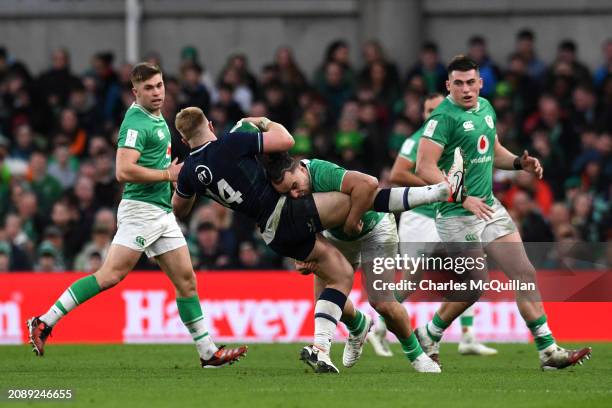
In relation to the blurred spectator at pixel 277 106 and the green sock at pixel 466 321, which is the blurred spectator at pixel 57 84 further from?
the green sock at pixel 466 321

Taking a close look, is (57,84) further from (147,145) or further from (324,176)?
(324,176)

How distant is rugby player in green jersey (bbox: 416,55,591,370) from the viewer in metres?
12.3

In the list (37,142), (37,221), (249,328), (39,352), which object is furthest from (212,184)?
(37,142)

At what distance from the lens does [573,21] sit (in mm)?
24250

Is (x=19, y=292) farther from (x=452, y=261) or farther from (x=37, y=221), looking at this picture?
(x=452, y=261)

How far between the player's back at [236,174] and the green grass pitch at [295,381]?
4.63 ft

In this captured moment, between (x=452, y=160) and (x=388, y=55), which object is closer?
(x=452, y=160)

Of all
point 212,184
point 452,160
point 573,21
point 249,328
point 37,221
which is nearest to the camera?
point 212,184

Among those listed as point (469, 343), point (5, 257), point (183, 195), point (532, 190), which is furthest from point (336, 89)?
point (183, 195)

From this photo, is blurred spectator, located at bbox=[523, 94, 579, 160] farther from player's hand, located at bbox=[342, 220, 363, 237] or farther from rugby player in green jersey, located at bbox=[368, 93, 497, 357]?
player's hand, located at bbox=[342, 220, 363, 237]

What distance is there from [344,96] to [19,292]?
6.59 metres

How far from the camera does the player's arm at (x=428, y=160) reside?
40.5 ft

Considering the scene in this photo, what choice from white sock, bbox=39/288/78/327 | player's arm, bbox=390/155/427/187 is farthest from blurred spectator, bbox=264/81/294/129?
white sock, bbox=39/288/78/327

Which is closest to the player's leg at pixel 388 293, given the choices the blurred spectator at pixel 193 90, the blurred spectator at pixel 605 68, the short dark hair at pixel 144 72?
the short dark hair at pixel 144 72
